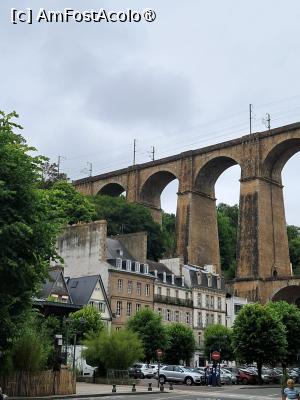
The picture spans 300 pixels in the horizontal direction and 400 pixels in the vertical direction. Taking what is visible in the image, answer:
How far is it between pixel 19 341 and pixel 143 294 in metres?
32.1

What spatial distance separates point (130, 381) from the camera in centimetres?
3441

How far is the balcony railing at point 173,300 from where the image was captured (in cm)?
5682

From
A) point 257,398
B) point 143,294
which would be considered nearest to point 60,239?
point 143,294

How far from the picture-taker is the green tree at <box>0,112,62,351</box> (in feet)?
58.1

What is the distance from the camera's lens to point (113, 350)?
108 ft

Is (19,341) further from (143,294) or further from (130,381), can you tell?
(143,294)

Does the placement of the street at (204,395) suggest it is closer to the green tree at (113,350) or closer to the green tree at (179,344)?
the green tree at (113,350)

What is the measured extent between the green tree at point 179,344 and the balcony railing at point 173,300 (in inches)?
194

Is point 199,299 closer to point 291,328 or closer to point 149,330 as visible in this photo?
point 291,328

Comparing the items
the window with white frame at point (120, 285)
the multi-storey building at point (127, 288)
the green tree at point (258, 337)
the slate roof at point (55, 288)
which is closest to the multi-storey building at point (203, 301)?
the multi-storey building at point (127, 288)

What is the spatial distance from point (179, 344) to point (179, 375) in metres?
11.9

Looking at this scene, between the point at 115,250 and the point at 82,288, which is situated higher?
the point at 115,250

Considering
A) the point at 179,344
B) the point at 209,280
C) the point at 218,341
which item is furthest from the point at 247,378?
the point at 209,280

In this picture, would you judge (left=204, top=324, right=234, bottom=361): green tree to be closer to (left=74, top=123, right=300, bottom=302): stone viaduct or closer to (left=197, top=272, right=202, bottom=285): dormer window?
(left=197, top=272, right=202, bottom=285): dormer window
